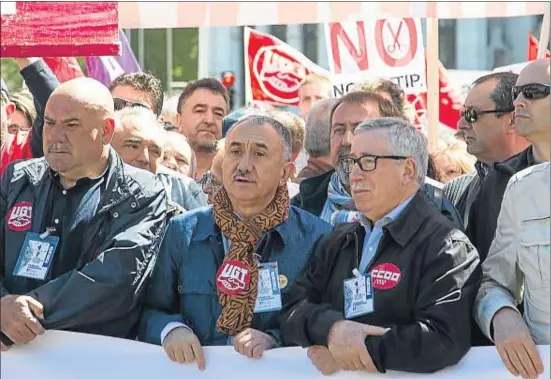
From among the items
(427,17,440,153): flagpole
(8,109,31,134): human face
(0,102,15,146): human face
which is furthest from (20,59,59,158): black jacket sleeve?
(427,17,440,153): flagpole

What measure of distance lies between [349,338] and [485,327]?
0.48 metres

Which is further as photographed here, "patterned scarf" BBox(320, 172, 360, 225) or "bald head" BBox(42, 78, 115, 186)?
"patterned scarf" BBox(320, 172, 360, 225)

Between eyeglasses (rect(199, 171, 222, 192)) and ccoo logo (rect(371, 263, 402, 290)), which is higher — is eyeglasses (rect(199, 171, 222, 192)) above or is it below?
above

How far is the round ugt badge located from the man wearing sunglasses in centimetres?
89

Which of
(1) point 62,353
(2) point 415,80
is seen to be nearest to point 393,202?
(1) point 62,353

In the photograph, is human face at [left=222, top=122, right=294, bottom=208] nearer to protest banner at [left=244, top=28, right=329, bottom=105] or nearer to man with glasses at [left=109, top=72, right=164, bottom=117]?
man with glasses at [left=109, top=72, right=164, bottom=117]

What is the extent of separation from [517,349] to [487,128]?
1626 millimetres

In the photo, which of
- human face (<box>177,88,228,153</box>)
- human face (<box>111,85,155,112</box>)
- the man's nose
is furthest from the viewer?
human face (<box>177,88,228,153</box>)

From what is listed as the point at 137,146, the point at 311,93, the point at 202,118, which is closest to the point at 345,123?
the point at 137,146

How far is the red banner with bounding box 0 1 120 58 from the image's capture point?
484cm

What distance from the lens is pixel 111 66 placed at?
352 inches

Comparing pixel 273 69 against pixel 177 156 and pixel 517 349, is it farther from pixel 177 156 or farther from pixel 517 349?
pixel 517 349

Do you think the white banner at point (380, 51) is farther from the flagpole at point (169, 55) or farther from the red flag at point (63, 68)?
the flagpole at point (169, 55)

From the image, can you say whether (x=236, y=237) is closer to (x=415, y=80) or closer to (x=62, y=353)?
(x=62, y=353)
